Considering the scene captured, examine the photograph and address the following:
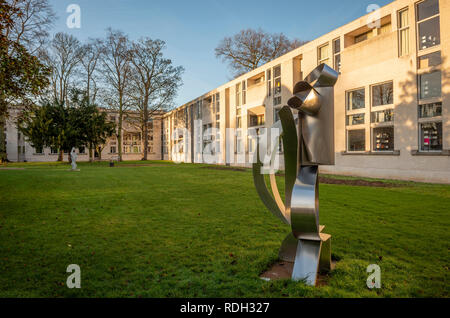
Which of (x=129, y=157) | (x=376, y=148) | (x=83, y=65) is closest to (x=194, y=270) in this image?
(x=376, y=148)

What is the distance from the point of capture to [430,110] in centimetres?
1462

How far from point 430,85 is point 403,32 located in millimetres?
3852

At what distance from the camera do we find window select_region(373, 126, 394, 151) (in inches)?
661

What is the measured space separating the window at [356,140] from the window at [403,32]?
5.24m

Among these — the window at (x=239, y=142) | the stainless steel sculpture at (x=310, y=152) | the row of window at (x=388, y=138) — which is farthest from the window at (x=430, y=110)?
the window at (x=239, y=142)

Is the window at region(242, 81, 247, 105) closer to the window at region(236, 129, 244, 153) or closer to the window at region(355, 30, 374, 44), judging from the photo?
the window at region(236, 129, 244, 153)

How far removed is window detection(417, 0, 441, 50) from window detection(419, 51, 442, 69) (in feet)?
1.70

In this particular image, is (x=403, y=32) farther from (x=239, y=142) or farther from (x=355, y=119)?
(x=239, y=142)

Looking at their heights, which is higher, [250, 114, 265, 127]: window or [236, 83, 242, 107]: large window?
[236, 83, 242, 107]: large window

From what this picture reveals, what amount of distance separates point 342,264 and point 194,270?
2.12m

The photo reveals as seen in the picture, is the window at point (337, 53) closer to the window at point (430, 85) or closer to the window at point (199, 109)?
the window at point (430, 85)
